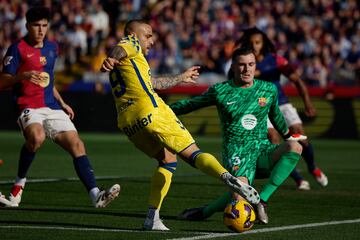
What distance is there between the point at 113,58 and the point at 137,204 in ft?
9.73

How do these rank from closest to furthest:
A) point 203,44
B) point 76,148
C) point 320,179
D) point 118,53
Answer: point 118,53 < point 76,148 < point 320,179 < point 203,44

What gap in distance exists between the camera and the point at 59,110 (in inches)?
456

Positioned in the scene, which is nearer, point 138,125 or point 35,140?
point 138,125

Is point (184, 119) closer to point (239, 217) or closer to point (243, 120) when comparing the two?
point (243, 120)

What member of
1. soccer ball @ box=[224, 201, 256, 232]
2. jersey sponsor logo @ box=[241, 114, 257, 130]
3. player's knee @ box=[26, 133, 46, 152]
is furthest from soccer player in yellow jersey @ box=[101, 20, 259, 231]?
player's knee @ box=[26, 133, 46, 152]

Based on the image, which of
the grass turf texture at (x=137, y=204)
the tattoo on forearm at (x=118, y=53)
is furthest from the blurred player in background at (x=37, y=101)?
the tattoo on forearm at (x=118, y=53)

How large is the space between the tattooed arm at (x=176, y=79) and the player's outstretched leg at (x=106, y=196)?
1.11 metres

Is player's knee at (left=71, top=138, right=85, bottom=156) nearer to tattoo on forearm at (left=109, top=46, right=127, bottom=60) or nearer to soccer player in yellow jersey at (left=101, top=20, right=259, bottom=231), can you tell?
soccer player in yellow jersey at (left=101, top=20, right=259, bottom=231)

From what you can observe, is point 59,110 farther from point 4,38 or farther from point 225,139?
point 4,38

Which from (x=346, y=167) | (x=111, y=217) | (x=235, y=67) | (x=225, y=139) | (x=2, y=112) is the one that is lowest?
(x=2, y=112)

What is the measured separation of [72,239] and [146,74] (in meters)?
1.83

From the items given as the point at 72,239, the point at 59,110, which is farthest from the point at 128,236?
the point at 59,110

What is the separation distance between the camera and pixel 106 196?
33.2ft

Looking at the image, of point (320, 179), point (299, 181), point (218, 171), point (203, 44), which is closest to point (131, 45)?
point (218, 171)
